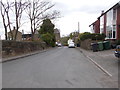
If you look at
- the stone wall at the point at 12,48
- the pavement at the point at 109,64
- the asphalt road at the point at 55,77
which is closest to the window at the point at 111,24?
the pavement at the point at 109,64

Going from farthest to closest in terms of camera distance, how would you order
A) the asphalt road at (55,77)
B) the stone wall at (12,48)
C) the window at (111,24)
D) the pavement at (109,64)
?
the window at (111,24), the stone wall at (12,48), the pavement at (109,64), the asphalt road at (55,77)

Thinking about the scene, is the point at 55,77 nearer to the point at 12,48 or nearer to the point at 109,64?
the point at 109,64

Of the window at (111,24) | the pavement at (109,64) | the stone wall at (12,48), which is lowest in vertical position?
the pavement at (109,64)

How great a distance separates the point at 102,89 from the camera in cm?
555

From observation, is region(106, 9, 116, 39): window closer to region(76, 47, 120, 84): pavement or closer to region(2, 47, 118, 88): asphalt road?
region(76, 47, 120, 84): pavement

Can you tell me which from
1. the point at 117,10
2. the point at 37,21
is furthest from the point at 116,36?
the point at 37,21

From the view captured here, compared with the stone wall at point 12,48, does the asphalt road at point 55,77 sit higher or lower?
lower

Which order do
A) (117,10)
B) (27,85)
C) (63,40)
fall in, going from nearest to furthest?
(27,85), (117,10), (63,40)

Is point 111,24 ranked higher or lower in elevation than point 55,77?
higher

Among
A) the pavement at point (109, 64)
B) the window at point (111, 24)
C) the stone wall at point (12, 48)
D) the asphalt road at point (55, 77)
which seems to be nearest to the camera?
the asphalt road at point (55, 77)

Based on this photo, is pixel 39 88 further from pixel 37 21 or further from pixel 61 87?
pixel 37 21

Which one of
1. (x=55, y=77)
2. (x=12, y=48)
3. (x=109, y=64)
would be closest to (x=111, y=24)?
(x=12, y=48)

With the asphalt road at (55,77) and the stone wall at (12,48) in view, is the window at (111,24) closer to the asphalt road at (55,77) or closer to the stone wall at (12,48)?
the stone wall at (12,48)

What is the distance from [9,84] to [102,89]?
11.1 ft
